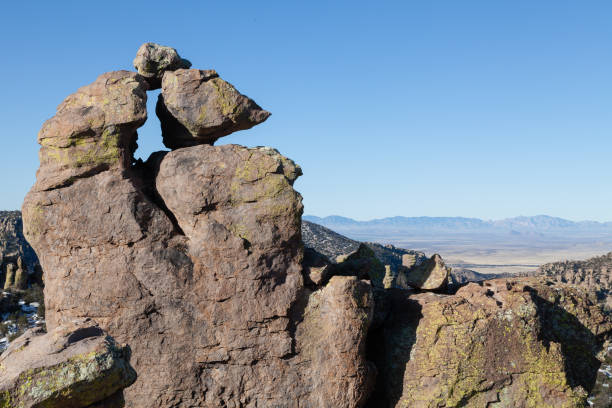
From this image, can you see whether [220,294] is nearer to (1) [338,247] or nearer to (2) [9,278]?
(2) [9,278]

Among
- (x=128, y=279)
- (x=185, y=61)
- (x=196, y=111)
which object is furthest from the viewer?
(x=185, y=61)

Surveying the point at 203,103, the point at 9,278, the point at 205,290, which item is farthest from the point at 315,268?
the point at 9,278

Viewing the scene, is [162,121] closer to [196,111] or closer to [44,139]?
[196,111]

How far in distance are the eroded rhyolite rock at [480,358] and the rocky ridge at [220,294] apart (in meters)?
0.05

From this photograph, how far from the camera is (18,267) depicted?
219 ft

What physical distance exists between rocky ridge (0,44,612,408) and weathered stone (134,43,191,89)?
5.53 feet

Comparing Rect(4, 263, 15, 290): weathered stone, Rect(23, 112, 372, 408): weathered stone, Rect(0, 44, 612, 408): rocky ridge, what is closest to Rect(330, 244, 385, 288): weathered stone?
Rect(0, 44, 612, 408): rocky ridge

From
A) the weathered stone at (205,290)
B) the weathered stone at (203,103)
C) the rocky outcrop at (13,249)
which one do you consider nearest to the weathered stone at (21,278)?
the rocky outcrop at (13,249)

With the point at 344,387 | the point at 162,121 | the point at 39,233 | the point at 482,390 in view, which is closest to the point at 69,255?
the point at 39,233

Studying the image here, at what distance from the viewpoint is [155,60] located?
19.8m

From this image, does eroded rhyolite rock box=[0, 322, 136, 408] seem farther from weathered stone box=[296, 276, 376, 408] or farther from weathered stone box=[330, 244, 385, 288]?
weathered stone box=[330, 244, 385, 288]

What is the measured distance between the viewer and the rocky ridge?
55.9 ft

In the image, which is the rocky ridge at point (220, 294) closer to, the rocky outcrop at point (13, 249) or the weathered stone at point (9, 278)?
the weathered stone at point (9, 278)

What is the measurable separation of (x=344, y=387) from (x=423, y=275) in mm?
6115
